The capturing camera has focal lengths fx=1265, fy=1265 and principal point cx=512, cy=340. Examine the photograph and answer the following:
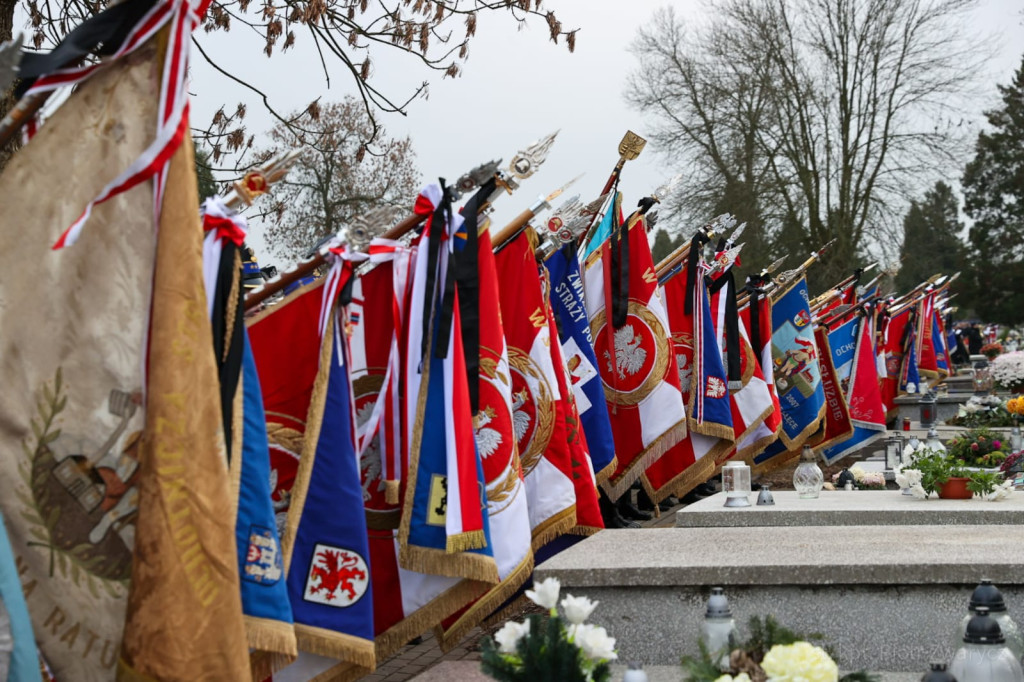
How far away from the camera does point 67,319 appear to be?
317 cm

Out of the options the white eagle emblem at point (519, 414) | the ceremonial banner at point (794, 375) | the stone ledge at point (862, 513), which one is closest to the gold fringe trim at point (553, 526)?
the white eagle emblem at point (519, 414)

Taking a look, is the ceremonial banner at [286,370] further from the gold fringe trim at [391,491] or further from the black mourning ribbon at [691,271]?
the black mourning ribbon at [691,271]

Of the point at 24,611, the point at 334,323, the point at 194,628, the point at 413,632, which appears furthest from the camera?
the point at 413,632

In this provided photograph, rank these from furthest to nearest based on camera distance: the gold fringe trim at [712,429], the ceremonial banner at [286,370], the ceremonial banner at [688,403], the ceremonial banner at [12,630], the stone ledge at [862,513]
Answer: the gold fringe trim at [712,429] → the ceremonial banner at [688,403] → the stone ledge at [862,513] → the ceremonial banner at [286,370] → the ceremonial banner at [12,630]

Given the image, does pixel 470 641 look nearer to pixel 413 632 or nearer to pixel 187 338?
pixel 413 632

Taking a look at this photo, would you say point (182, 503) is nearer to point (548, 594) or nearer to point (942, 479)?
point (548, 594)

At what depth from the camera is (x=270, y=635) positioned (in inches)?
148

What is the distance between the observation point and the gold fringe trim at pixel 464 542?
16.2ft

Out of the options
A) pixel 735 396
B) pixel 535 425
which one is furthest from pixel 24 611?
pixel 735 396

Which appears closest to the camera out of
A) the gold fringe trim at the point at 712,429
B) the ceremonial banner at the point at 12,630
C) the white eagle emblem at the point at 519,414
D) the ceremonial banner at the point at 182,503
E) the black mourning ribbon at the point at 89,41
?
the ceremonial banner at the point at 12,630

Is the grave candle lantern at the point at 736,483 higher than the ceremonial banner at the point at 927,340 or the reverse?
the reverse

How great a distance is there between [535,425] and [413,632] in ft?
5.25

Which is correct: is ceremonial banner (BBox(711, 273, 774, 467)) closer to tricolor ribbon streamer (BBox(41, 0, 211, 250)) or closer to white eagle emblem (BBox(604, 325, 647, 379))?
white eagle emblem (BBox(604, 325, 647, 379))

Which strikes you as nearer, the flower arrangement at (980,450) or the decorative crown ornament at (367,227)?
the decorative crown ornament at (367,227)
